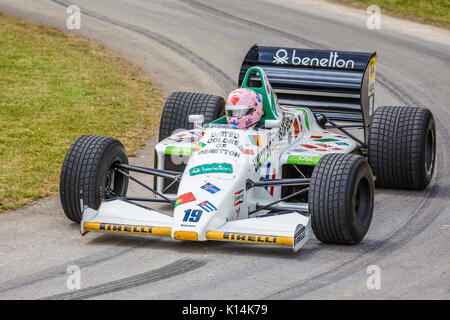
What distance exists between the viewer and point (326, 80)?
42.9ft

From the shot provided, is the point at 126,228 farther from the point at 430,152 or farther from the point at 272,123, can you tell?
the point at 430,152

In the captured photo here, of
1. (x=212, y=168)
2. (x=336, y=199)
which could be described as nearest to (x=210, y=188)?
(x=212, y=168)

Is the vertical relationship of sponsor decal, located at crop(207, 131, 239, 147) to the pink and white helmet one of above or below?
below

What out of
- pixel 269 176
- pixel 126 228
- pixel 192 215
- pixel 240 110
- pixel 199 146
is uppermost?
pixel 240 110

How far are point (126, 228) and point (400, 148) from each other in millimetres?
4321

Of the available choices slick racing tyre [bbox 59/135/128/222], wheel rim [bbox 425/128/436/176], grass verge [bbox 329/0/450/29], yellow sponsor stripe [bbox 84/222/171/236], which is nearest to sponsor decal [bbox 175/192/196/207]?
yellow sponsor stripe [bbox 84/222/171/236]

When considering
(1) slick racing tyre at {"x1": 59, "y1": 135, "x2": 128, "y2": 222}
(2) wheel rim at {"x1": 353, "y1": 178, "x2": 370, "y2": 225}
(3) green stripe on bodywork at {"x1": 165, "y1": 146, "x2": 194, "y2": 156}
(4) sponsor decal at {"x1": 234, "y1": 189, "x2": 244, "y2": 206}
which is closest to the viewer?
(4) sponsor decal at {"x1": 234, "y1": 189, "x2": 244, "y2": 206}

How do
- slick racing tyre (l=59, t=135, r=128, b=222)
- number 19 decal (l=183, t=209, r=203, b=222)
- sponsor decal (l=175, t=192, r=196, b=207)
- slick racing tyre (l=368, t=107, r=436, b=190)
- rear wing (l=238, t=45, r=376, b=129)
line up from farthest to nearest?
rear wing (l=238, t=45, r=376, b=129), slick racing tyre (l=368, t=107, r=436, b=190), slick racing tyre (l=59, t=135, r=128, b=222), sponsor decal (l=175, t=192, r=196, b=207), number 19 decal (l=183, t=209, r=203, b=222)

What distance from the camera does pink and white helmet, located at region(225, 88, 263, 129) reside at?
34.4 ft

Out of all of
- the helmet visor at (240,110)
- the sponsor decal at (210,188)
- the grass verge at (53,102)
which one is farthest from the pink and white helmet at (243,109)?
the grass verge at (53,102)

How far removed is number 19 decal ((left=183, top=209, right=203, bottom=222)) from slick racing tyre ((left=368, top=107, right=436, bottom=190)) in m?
3.64

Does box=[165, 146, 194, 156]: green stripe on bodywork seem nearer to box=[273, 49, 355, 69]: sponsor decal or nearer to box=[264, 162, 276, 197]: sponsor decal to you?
box=[264, 162, 276, 197]: sponsor decal

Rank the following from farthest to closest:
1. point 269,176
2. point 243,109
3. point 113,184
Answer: point 113,184, point 243,109, point 269,176

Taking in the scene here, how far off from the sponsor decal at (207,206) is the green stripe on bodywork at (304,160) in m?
1.57
